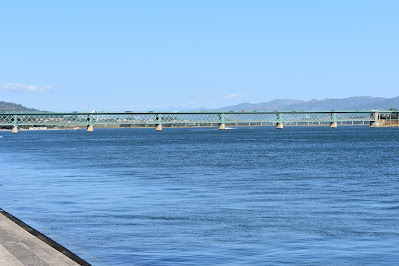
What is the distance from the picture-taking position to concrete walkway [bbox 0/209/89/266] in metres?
19.6

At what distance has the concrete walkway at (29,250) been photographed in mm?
19594

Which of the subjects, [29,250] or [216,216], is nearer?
[29,250]

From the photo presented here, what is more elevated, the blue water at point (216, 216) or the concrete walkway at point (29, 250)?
the concrete walkway at point (29, 250)

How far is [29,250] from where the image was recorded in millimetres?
21172

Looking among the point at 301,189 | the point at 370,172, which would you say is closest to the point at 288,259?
the point at 301,189

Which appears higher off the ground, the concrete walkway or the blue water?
the concrete walkway

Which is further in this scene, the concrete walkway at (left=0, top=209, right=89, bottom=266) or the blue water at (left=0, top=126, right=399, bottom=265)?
the blue water at (left=0, top=126, right=399, bottom=265)

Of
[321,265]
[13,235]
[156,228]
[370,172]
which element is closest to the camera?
[321,265]

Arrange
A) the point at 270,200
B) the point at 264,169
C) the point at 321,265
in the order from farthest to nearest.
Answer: the point at 264,169 < the point at 270,200 < the point at 321,265

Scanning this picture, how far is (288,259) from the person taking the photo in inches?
919

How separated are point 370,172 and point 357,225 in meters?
35.2

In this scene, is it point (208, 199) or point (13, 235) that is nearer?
point (13, 235)

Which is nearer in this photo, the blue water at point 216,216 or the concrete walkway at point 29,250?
the concrete walkway at point 29,250

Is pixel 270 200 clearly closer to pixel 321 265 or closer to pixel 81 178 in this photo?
pixel 321 265
